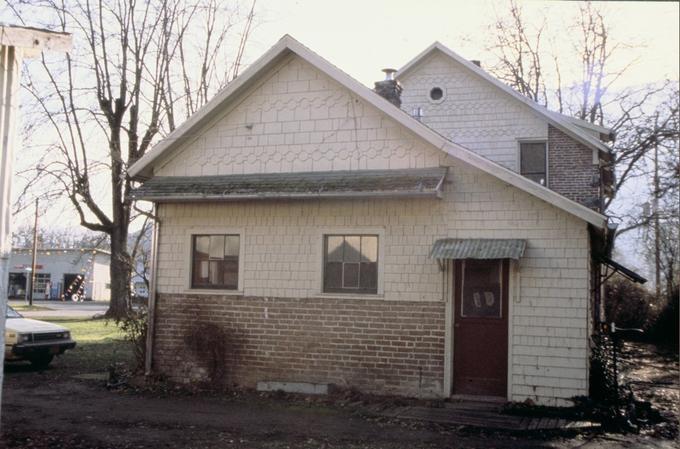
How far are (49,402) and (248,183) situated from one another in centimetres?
512

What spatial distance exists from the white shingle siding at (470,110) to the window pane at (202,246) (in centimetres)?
985

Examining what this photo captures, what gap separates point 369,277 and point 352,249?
605mm

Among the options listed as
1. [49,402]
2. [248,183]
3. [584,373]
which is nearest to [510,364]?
[584,373]

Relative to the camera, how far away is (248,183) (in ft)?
43.0

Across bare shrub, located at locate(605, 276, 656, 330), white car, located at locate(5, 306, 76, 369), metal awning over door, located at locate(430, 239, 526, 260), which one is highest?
metal awning over door, located at locate(430, 239, 526, 260)

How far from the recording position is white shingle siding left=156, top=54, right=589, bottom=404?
1151cm

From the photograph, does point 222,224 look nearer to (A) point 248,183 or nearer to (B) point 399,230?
(A) point 248,183

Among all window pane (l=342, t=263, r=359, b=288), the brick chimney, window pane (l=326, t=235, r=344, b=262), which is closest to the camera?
window pane (l=342, t=263, r=359, b=288)

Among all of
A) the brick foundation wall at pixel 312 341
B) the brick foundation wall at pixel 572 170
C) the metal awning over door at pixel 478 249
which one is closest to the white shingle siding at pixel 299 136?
the metal awning over door at pixel 478 249

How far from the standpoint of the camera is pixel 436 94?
21.7 m

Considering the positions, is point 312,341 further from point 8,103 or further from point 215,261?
point 8,103

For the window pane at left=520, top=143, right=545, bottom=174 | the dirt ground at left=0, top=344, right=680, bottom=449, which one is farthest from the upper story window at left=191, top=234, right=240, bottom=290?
the window pane at left=520, top=143, right=545, bottom=174

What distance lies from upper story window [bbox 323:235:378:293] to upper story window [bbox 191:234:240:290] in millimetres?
1878

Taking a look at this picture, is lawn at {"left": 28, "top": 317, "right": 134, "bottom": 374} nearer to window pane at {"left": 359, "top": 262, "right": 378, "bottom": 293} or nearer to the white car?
the white car
